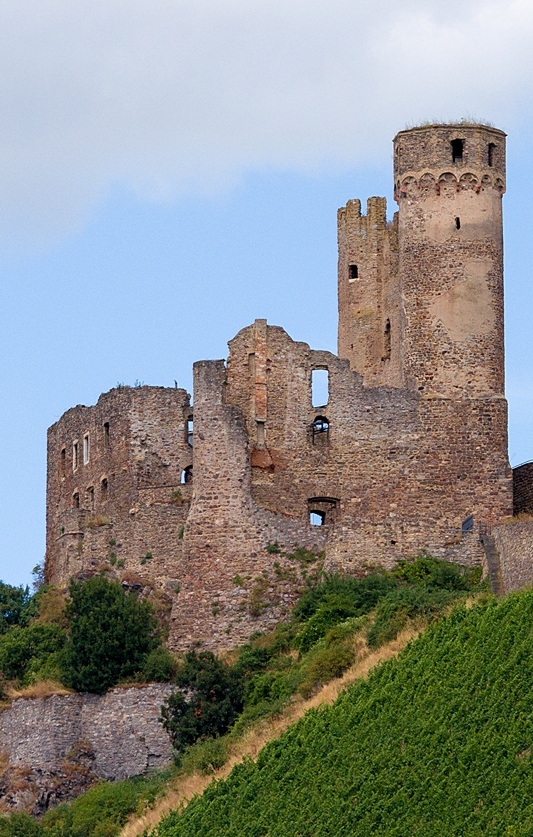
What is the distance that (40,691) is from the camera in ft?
198

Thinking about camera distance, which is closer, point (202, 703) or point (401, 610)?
point (401, 610)

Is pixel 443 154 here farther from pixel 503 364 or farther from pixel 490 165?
pixel 503 364

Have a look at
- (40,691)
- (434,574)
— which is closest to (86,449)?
(40,691)

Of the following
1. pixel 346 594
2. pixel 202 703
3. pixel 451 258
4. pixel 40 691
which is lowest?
pixel 202 703

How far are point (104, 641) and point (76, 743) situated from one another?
2.37m

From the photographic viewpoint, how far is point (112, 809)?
56344 mm

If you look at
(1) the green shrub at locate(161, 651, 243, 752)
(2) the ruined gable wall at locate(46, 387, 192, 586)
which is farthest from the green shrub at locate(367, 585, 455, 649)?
(2) the ruined gable wall at locate(46, 387, 192, 586)

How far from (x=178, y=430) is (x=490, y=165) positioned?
974 centimetres

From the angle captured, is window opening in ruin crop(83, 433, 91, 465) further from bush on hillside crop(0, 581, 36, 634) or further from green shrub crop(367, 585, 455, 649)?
green shrub crop(367, 585, 455, 649)

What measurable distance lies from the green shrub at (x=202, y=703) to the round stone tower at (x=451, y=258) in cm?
913

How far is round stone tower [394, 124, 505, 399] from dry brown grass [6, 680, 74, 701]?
427 inches

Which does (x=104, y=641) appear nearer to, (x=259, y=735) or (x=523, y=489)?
(x=259, y=735)

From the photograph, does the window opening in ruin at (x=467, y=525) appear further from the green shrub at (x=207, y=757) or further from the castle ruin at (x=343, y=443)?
the green shrub at (x=207, y=757)

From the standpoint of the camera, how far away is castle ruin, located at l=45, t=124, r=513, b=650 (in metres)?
61.7
